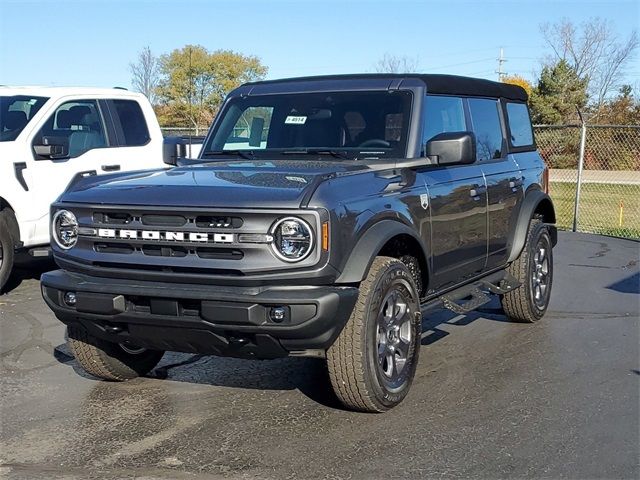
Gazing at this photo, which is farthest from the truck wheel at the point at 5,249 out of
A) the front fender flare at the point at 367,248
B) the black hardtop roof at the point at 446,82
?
the front fender flare at the point at 367,248

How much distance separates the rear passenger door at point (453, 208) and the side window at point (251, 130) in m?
1.21

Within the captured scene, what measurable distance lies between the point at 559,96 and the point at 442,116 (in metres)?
40.7

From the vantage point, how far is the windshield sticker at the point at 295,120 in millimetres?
5945

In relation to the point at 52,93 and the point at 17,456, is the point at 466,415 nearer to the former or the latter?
the point at 17,456

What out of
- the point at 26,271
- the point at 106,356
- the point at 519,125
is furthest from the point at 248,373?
the point at 26,271

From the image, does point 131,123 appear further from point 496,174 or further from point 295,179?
point 295,179

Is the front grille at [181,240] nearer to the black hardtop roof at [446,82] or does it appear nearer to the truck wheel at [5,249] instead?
the black hardtop roof at [446,82]

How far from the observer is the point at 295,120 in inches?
235

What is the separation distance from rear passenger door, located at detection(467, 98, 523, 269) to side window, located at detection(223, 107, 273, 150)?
165 cm

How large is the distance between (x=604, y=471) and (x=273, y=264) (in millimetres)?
1928

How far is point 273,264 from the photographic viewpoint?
13.8ft

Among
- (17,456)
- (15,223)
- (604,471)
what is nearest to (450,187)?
(604,471)

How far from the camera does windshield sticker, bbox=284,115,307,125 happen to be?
5.95 metres

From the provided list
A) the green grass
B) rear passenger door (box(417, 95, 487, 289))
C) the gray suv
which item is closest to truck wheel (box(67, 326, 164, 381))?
the gray suv
